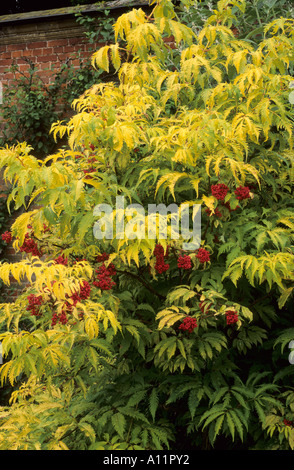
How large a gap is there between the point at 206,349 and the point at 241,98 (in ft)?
3.86

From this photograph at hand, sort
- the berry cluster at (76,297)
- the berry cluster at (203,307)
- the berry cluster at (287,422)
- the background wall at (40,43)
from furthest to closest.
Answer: the background wall at (40,43) < the berry cluster at (287,422) < the berry cluster at (203,307) < the berry cluster at (76,297)

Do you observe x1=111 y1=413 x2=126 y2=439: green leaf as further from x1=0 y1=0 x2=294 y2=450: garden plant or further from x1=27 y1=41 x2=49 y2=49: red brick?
x1=27 y1=41 x2=49 y2=49: red brick

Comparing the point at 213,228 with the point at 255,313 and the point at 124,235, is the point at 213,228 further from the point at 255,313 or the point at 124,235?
the point at 124,235

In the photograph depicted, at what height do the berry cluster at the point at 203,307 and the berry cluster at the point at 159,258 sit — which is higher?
the berry cluster at the point at 159,258

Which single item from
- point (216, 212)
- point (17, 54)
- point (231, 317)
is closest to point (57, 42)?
point (17, 54)

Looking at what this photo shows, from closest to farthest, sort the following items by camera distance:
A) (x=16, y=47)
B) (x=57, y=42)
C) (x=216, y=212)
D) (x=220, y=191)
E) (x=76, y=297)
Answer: (x=76, y=297) < (x=220, y=191) < (x=216, y=212) < (x=57, y=42) < (x=16, y=47)

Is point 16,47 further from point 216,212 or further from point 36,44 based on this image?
point 216,212

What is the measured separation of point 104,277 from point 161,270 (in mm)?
224

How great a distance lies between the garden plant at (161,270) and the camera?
1878 mm

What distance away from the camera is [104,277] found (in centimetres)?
193

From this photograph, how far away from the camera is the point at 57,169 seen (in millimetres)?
1806

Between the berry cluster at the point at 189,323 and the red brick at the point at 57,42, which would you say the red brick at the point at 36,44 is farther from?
the berry cluster at the point at 189,323

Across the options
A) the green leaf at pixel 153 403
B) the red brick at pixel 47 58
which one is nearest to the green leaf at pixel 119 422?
the green leaf at pixel 153 403

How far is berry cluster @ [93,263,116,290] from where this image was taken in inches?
75.4
